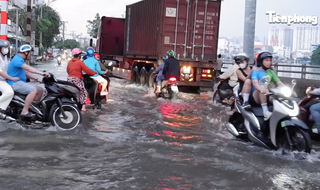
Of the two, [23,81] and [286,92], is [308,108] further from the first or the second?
[23,81]

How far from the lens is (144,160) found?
591 centimetres

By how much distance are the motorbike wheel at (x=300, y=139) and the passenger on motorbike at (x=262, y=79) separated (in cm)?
43

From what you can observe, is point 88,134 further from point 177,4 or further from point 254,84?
point 177,4

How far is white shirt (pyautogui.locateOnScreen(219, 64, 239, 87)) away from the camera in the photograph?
11.8 metres

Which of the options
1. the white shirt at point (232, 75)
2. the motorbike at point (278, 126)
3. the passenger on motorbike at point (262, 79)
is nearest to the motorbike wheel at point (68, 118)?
the motorbike at point (278, 126)

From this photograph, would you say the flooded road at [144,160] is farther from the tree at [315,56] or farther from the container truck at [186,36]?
the tree at [315,56]

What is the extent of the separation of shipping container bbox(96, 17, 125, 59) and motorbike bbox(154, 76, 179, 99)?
10.7m

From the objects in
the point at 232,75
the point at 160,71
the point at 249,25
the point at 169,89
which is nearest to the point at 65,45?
the point at 249,25

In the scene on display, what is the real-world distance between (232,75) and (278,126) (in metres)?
5.65

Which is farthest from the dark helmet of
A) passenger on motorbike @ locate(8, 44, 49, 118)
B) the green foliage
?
the green foliage

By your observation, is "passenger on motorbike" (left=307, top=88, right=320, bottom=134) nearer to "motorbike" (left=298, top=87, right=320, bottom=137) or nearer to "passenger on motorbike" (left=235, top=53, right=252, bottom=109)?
"motorbike" (left=298, top=87, right=320, bottom=137)

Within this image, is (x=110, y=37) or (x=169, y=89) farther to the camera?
(x=110, y=37)

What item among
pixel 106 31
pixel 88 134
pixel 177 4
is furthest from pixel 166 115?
pixel 106 31

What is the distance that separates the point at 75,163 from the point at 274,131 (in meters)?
Answer: 2.77
